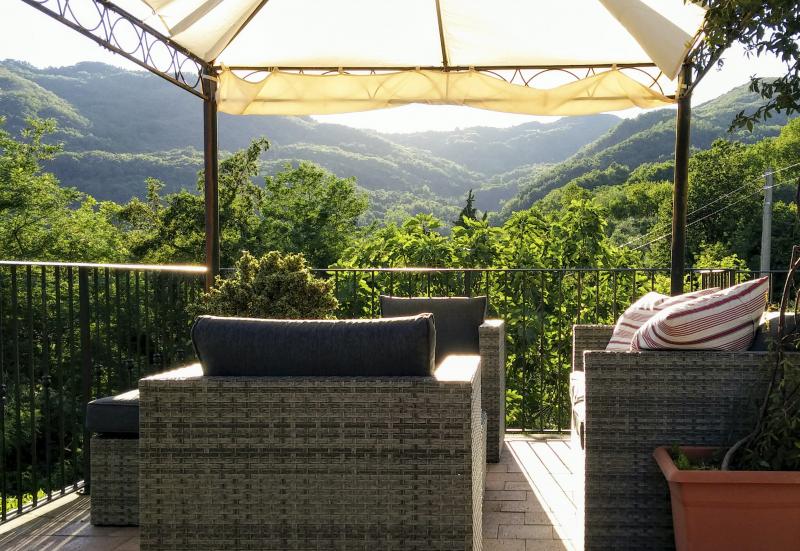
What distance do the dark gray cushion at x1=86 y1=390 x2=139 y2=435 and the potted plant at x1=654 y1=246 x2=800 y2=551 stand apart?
1735 mm

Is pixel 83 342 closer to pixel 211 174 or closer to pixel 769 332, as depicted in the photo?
pixel 211 174

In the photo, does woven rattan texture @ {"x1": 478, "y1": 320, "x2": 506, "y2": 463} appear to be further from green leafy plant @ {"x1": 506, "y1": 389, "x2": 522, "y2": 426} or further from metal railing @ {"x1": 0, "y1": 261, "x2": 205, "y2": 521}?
green leafy plant @ {"x1": 506, "y1": 389, "x2": 522, "y2": 426}

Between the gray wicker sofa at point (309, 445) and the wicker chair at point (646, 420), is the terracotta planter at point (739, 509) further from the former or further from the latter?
the gray wicker sofa at point (309, 445)

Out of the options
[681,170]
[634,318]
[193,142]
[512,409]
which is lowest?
[512,409]

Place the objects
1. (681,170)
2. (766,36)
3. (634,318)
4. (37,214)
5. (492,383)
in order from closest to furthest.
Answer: (766,36) < (634,318) < (492,383) < (681,170) < (37,214)

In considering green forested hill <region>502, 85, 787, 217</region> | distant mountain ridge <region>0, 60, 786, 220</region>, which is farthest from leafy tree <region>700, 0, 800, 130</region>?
green forested hill <region>502, 85, 787, 217</region>

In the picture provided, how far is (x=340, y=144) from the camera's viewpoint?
185ft

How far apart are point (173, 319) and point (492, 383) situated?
1.75m

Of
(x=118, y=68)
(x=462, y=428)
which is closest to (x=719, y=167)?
(x=462, y=428)

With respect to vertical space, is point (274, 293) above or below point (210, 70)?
below

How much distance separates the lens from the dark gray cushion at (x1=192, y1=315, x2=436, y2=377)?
1944mm

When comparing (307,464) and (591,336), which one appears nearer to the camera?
(307,464)

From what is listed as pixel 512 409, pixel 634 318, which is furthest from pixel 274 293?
pixel 512 409

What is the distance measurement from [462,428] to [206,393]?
0.63 meters
